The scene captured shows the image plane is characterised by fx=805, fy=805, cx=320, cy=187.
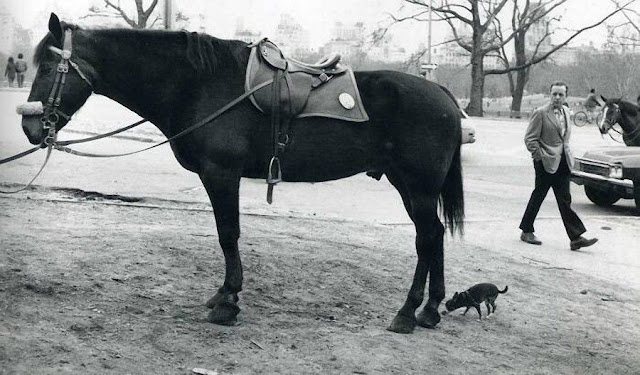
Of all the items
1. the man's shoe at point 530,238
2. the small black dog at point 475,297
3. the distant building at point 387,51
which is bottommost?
the man's shoe at point 530,238

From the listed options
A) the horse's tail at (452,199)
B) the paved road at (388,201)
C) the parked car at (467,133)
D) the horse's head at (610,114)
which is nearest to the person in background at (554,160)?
the paved road at (388,201)

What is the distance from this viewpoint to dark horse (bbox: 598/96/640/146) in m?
16.2

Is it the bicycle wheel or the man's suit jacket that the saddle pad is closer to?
the man's suit jacket

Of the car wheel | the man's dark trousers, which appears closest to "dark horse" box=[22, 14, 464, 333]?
the man's dark trousers

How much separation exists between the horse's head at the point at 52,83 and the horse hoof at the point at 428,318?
9.55ft

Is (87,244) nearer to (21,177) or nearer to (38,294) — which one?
(38,294)

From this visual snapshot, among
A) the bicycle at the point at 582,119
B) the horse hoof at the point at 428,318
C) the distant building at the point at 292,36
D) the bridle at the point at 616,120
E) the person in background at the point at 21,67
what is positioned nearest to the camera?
the person in background at the point at 21,67

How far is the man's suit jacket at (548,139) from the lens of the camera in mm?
9852

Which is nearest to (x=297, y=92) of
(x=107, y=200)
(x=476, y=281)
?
(x=476, y=281)

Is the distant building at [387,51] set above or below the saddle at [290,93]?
above

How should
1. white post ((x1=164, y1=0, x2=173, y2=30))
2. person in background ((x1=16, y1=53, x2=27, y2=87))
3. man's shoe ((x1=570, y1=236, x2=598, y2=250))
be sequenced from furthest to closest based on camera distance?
white post ((x1=164, y1=0, x2=173, y2=30)) → man's shoe ((x1=570, y1=236, x2=598, y2=250)) → person in background ((x1=16, y1=53, x2=27, y2=87))

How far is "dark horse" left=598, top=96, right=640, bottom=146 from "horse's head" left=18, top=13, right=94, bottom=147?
13.3m

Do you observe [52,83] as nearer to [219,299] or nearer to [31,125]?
[31,125]

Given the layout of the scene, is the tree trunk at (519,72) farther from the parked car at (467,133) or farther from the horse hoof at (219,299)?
the horse hoof at (219,299)
